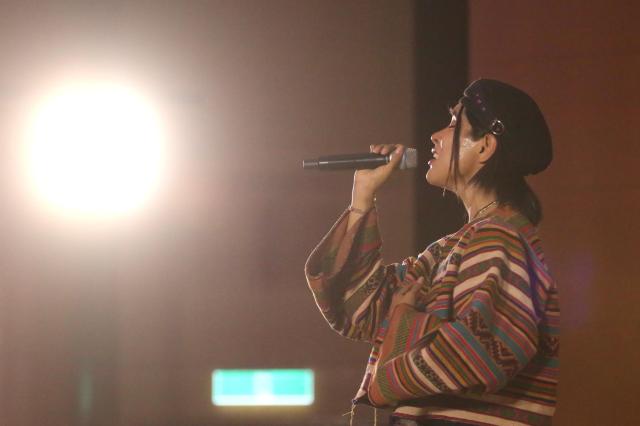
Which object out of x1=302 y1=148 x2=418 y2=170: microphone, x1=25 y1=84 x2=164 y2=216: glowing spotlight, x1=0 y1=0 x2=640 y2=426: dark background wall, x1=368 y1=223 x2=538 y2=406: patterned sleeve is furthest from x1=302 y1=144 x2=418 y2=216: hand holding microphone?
x1=25 y1=84 x2=164 y2=216: glowing spotlight

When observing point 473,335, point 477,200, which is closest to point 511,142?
point 477,200

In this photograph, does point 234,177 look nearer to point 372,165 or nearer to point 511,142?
point 372,165

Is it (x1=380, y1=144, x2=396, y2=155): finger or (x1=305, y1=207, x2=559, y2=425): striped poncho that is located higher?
(x1=380, y1=144, x2=396, y2=155): finger

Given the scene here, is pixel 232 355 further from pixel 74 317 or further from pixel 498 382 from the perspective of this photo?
pixel 498 382

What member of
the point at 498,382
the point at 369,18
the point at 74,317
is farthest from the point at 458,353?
the point at 74,317

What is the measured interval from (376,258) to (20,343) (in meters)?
2.18

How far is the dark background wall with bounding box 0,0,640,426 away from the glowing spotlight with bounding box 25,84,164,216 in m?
0.08

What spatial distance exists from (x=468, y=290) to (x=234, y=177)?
202 centimetres

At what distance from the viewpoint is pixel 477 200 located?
1396 millimetres

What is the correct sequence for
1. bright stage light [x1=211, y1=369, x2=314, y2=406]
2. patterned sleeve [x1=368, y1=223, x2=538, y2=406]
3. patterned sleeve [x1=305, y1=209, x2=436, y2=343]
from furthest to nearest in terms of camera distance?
bright stage light [x1=211, y1=369, x2=314, y2=406] → patterned sleeve [x1=305, y1=209, x2=436, y2=343] → patterned sleeve [x1=368, y1=223, x2=538, y2=406]

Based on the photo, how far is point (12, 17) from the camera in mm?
3197

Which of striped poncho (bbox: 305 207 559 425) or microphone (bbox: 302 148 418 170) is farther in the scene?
microphone (bbox: 302 148 418 170)

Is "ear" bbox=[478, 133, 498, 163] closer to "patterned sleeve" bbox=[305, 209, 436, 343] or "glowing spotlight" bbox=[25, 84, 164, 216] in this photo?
"patterned sleeve" bbox=[305, 209, 436, 343]

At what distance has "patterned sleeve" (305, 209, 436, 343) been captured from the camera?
5.01ft
